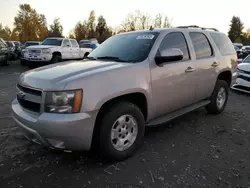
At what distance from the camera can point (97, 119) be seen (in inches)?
117

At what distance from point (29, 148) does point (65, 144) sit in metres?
1.22

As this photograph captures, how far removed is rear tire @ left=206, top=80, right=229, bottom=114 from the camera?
5.10 metres

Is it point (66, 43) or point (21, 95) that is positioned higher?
point (66, 43)

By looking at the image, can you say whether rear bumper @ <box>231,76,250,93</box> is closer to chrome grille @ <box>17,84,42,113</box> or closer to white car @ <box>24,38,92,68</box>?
chrome grille @ <box>17,84,42,113</box>

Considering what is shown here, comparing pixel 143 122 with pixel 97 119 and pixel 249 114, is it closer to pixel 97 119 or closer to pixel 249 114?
pixel 97 119

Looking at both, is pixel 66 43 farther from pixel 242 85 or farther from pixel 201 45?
pixel 201 45

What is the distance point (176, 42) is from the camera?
4066 mm

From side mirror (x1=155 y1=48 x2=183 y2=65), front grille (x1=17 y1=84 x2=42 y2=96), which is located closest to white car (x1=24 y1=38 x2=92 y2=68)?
side mirror (x1=155 y1=48 x2=183 y2=65)

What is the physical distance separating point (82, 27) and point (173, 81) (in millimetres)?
63485

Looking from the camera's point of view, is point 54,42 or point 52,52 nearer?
point 52,52

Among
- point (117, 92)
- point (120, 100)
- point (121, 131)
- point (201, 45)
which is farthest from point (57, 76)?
point (201, 45)

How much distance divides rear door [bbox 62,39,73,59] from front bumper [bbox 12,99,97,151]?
39.9 feet

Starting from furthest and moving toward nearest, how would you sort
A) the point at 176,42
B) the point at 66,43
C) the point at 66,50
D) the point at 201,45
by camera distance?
the point at 66,43, the point at 66,50, the point at 201,45, the point at 176,42

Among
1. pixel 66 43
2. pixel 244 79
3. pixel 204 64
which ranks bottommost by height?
pixel 244 79
